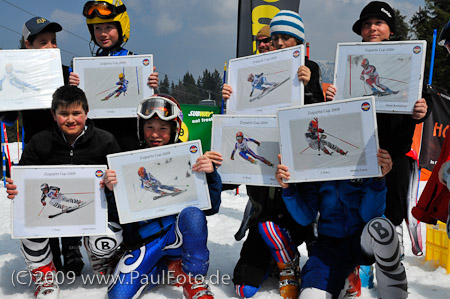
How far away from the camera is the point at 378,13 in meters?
2.97

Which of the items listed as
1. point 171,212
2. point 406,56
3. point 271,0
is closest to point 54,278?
point 171,212

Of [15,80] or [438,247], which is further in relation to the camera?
[438,247]

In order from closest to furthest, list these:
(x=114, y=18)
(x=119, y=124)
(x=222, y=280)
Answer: (x=222, y=280), (x=114, y=18), (x=119, y=124)

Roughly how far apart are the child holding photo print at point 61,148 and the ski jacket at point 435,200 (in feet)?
6.86

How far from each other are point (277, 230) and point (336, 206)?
48 cm

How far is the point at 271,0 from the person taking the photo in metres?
7.01

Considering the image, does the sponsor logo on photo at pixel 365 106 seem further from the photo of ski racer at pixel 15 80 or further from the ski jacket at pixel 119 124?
the photo of ski racer at pixel 15 80

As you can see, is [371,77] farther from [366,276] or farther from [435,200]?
[366,276]

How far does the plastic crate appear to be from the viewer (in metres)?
3.37

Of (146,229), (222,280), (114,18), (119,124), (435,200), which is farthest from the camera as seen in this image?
(119,124)

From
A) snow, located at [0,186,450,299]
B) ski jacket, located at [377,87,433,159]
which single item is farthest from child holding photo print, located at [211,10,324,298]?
ski jacket, located at [377,87,433,159]

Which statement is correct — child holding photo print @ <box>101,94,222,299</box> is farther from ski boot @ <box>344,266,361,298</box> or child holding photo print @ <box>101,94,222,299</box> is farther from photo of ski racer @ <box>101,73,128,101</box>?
ski boot @ <box>344,266,361,298</box>

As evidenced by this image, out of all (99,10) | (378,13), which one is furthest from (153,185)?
(378,13)

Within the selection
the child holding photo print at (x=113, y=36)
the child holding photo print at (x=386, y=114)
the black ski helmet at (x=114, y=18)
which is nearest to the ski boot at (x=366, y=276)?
the child holding photo print at (x=386, y=114)
